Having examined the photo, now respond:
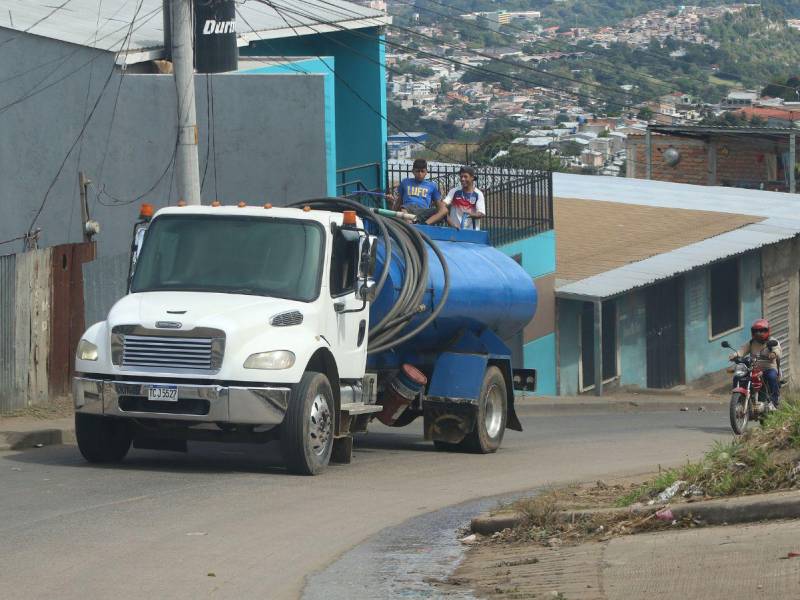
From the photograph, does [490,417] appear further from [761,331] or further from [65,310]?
[65,310]

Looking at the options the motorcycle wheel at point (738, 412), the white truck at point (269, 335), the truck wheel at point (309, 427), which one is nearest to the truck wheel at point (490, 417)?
the white truck at point (269, 335)

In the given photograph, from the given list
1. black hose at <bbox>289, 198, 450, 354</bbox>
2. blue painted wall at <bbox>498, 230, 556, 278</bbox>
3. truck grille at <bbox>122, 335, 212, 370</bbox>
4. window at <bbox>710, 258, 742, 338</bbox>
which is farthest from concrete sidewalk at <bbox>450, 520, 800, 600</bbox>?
A: window at <bbox>710, 258, 742, 338</bbox>

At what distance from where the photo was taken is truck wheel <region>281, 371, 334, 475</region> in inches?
494

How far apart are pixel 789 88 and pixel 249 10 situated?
4572 centimetres

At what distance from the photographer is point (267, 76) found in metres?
21.3

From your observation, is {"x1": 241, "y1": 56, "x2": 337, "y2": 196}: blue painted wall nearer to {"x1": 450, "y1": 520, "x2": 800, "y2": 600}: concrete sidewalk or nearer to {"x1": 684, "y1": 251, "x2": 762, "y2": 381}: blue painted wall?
{"x1": 684, "y1": 251, "x2": 762, "y2": 381}: blue painted wall

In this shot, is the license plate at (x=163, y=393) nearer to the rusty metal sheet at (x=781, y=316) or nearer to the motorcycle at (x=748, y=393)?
the motorcycle at (x=748, y=393)

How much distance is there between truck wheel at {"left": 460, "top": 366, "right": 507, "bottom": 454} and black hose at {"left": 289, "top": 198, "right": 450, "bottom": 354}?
1.39m

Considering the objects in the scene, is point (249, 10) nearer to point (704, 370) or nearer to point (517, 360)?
point (517, 360)

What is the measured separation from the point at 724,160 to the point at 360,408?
122ft

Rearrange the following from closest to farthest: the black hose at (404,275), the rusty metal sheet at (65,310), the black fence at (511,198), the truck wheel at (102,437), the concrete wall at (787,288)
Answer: the truck wheel at (102,437) < the black hose at (404,275) < the rusty metal sheet at (65,310) < the black fence at (511,198) < the concrete wall at (787,288)

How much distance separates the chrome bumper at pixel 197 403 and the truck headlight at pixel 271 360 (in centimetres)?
19

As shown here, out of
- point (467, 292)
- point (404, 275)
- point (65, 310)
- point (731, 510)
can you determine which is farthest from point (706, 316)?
point (731, 510)

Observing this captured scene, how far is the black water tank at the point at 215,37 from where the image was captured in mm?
21234
